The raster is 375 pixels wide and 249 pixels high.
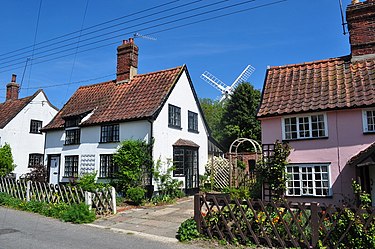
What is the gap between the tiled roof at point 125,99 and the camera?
60.4ft

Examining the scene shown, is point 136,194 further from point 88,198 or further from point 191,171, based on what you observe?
point 191,171

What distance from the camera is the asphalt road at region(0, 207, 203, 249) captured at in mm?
8320

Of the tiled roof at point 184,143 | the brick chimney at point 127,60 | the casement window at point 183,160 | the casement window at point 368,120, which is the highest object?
the brick chimney at point 127,60

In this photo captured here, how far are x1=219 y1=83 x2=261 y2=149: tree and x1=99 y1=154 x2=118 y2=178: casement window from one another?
19.2 m

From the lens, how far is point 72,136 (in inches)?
838

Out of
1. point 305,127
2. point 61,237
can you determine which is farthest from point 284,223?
point 305,127

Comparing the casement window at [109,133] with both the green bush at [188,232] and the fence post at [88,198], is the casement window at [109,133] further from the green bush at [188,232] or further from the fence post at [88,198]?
the green bush at [188,232]

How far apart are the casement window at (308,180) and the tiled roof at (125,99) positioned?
805cm

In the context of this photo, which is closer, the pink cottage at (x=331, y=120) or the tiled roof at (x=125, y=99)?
the pink cottage at (x=331, y=120)

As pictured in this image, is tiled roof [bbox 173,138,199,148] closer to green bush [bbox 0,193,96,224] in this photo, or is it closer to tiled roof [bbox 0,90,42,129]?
green bush [bbox 0,193,96,224]

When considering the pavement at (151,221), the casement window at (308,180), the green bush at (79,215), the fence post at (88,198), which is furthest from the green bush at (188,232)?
the casement window at (308,180)

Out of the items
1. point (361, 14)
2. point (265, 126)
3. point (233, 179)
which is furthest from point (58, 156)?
point (361, 14)

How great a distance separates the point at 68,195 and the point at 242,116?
25.4m

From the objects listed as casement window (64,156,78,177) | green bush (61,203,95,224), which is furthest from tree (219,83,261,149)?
green bush (61,203,95,224)
